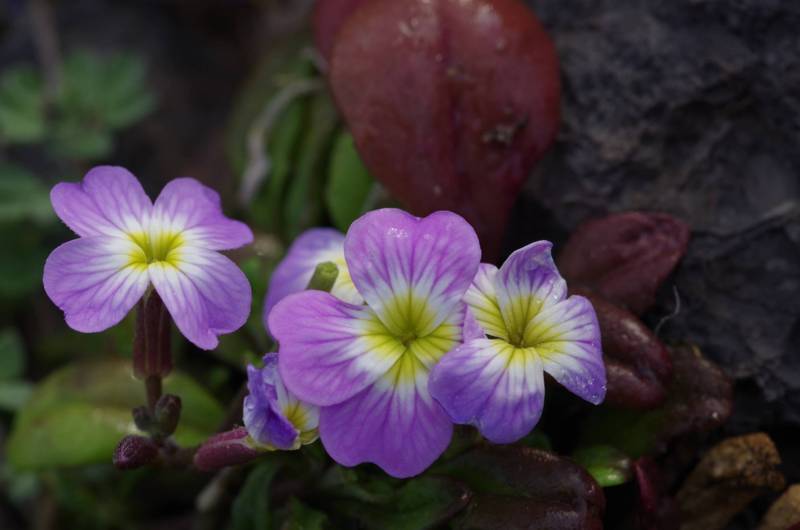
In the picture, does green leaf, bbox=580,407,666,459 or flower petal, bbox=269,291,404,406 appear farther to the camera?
green leaf, bbox=580,407,666,459

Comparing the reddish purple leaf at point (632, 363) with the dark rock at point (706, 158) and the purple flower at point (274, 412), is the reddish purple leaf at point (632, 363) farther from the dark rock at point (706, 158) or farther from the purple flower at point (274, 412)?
the purple flower at point (274, 412)

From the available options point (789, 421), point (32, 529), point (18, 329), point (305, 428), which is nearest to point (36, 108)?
point (18, 329)

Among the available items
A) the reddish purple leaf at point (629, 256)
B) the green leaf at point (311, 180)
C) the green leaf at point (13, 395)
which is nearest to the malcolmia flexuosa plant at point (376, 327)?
the reddish purple leaf at point (629, 256)

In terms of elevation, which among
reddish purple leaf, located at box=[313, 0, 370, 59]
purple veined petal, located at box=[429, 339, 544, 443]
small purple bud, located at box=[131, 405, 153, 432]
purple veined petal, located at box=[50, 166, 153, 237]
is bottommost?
small purple bud, located at box=[131, 405, 153, 432]

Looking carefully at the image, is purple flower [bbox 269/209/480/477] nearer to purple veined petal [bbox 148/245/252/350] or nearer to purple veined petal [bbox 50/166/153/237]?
purple veined petal [bbox 148/245/252/350]

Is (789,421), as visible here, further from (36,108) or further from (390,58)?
(36,108)

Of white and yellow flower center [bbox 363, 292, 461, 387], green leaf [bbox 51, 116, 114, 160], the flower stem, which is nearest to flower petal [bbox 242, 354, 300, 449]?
white and yellow flower center [bbox 363, 292, 461, 387]
